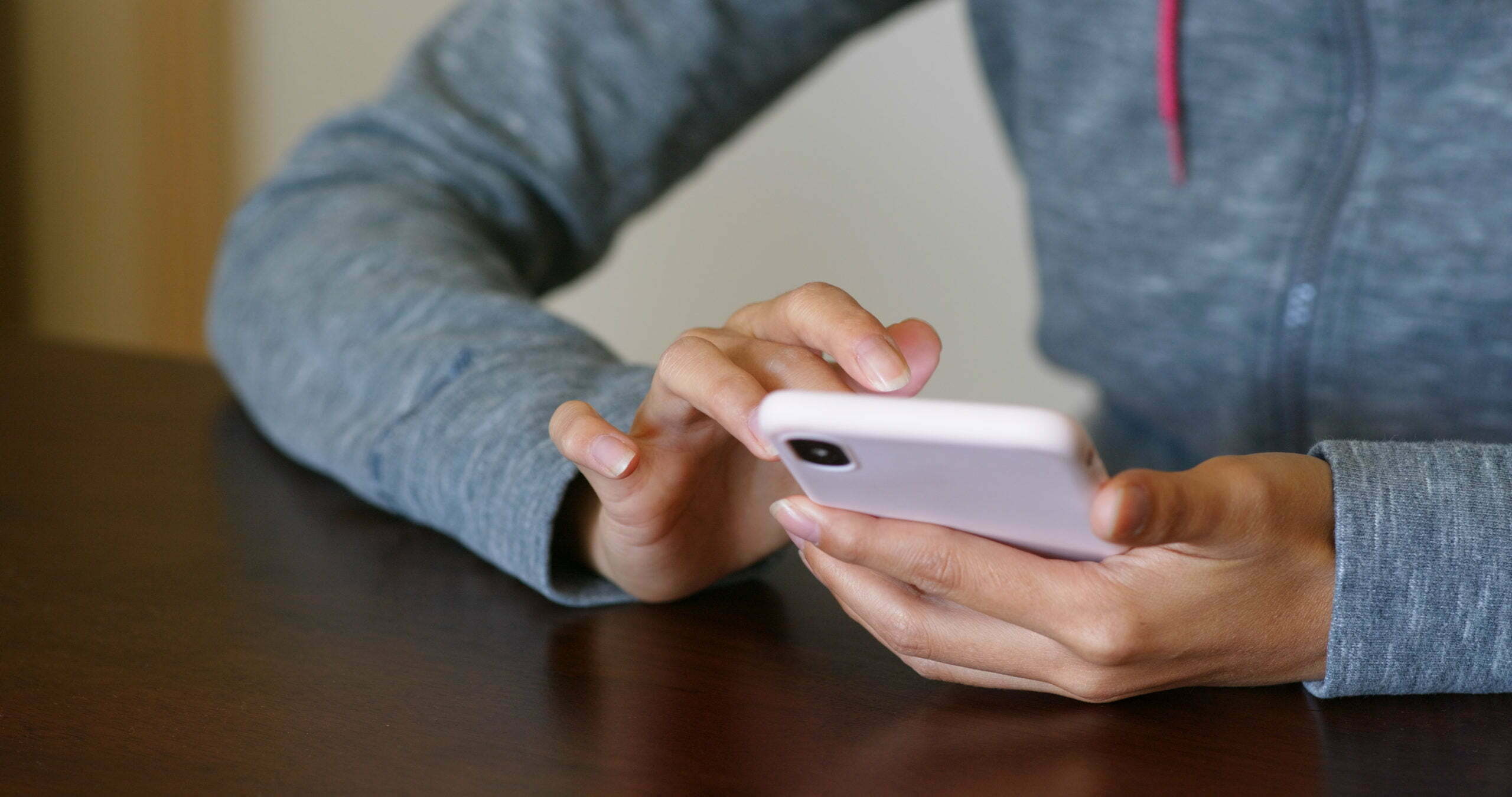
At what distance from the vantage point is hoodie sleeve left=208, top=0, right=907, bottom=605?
1.78ft

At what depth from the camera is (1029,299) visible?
165 centimetres

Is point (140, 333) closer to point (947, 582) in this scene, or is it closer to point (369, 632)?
point (369, 632)

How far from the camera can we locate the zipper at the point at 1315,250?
0.71 m

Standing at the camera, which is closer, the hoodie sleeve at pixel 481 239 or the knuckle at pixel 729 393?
the knuckle at pixel 729 393

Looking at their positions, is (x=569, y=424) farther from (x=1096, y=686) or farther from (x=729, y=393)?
(x=1096, y=686)

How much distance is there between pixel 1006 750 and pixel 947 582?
0.05 metres

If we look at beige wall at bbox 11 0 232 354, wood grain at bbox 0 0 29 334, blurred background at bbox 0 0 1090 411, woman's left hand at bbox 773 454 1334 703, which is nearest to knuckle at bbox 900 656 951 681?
woman's left hand at bbox 773 454 1334 703

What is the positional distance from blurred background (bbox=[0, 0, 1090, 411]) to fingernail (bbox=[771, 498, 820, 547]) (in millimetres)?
898

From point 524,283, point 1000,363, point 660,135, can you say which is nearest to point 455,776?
point 524,283

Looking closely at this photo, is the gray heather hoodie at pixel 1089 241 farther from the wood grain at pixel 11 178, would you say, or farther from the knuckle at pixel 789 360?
the wood grain at pixel 11 178

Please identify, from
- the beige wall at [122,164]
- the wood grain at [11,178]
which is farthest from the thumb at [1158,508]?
the beige wall at [122,164]

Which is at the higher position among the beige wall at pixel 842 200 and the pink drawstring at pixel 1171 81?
the pink drawstring at pixel 1171 81

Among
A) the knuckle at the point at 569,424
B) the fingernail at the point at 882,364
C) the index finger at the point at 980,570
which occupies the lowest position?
the index finger at the point at 980,570

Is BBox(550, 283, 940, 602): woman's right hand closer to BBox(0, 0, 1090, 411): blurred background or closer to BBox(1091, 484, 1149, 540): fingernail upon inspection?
BBox(1091, 484, 1149, 540): fingernail
